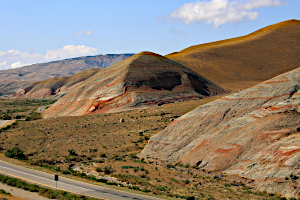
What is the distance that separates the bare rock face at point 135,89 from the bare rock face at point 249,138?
26595 millimetres

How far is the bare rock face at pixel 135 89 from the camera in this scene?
55.4 meters

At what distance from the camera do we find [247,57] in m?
101

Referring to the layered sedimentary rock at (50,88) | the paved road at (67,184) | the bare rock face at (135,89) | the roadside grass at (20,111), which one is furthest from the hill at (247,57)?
the paved road at (67,184)

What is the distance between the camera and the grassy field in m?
19.4

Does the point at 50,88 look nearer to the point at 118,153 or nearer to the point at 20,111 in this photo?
the point at 20,111

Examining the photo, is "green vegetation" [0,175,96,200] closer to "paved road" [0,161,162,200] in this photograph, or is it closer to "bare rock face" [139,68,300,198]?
"paved road" [0,161,162,200]

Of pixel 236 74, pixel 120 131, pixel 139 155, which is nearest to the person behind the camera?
pixel 139 155

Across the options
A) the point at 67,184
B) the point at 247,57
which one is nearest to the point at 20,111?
the point at 247,57

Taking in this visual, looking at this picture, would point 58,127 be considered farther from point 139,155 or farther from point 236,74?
point 236,74

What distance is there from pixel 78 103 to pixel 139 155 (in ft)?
112

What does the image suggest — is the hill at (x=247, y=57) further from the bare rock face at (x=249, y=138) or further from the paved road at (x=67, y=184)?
the paved road at (x=67, y=184)

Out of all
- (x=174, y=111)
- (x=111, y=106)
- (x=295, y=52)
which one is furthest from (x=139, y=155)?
(x=295, y=52)

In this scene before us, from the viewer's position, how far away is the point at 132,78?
59094 millimetres

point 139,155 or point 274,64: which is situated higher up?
point 274,64
